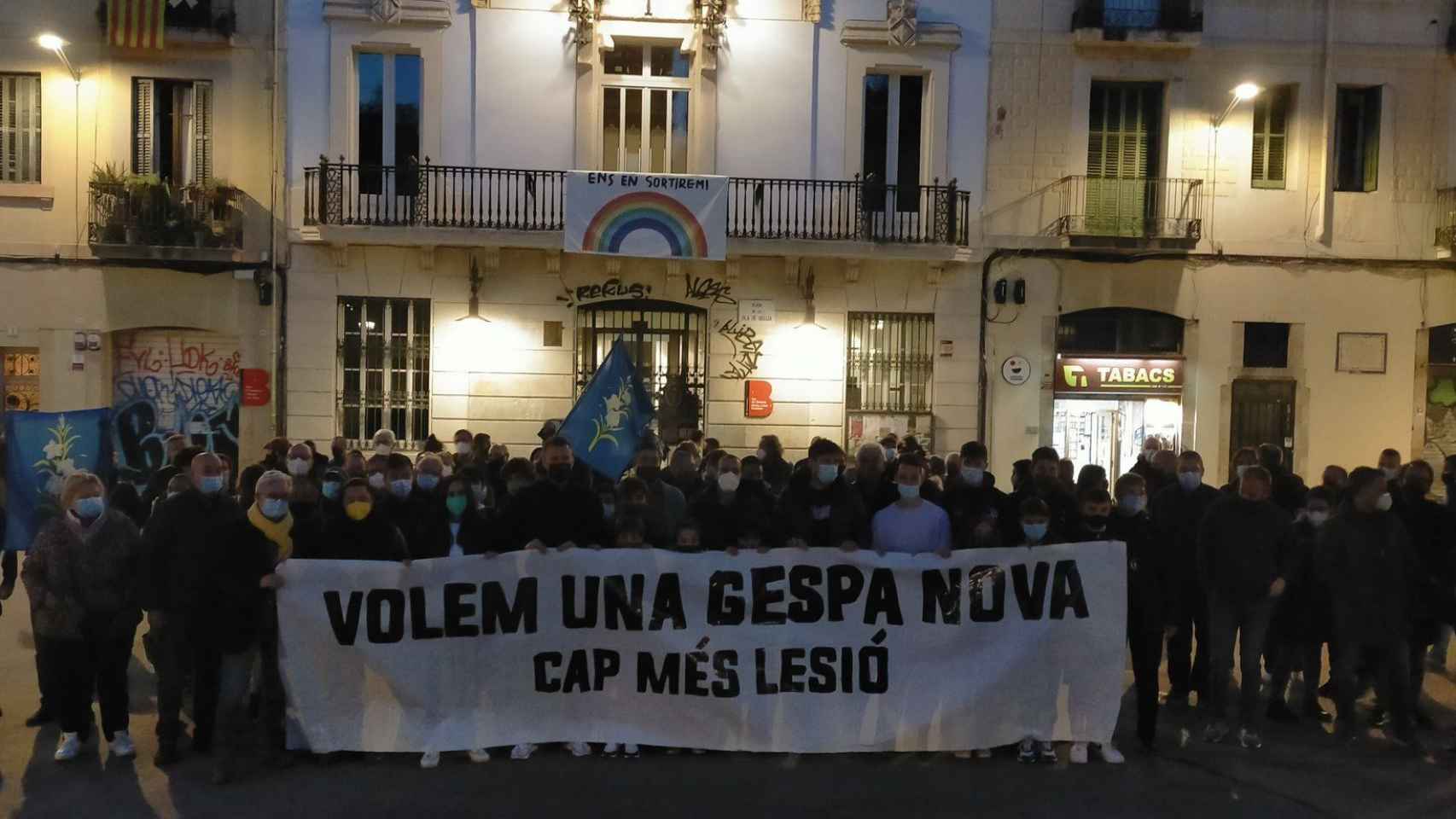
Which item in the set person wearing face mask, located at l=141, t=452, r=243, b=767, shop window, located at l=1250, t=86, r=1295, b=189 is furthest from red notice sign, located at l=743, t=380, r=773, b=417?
person wearing face mask, located at l=141, t=452, r=243, b=767

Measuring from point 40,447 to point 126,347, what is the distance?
912 centimetres

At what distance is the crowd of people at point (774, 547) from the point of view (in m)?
6.95

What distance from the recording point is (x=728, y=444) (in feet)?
56.9

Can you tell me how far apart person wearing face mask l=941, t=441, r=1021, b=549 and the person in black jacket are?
7.96ft

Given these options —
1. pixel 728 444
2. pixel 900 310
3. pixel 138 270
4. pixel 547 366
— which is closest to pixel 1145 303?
pixel 900 310

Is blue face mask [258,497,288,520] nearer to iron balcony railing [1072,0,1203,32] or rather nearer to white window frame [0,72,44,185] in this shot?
white window frame [0,72,44,185]

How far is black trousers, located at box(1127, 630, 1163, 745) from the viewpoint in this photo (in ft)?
24.6

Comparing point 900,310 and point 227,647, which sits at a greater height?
point 900,310

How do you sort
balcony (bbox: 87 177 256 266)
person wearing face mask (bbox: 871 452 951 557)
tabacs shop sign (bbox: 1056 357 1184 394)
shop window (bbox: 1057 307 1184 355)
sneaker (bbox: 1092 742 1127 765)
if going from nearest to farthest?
sneaker (bbox: 1092 742 1127 765)
person wearing face mask (bbox: 871 452 951 557)
balcony (bbox: 87 177 256 266)
tabacs shop sign (bbox: 1056 357 1184 394)
shop window (bbox: 1057 307 1184 355)

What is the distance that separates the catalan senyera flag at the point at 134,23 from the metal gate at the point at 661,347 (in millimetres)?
6662

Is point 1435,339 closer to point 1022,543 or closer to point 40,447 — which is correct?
point 1022,543

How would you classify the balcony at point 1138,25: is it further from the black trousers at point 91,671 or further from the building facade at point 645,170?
the black trousers at point 91,671

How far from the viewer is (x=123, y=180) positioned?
639 inches

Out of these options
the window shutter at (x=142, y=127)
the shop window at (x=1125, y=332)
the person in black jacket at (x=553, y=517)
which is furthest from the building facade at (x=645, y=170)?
the person in black jacket at (x=553, y=517)
